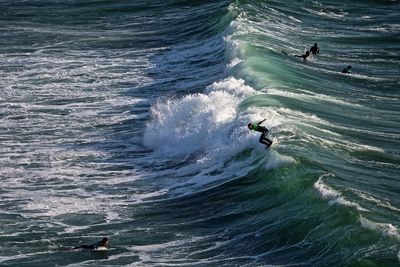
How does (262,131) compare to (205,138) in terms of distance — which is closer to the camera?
(262,131)

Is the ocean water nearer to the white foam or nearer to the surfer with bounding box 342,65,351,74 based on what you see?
the white foam

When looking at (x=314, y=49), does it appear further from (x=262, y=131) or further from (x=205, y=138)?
(x=262, y=131)

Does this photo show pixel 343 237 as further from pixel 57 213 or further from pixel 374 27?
pixel 374 27

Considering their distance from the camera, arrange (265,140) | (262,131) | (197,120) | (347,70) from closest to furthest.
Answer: (262,131) < (265,140) < (197,120) < (347,70)

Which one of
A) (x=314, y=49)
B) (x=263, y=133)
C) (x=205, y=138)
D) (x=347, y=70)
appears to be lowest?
(x=205, y=138)

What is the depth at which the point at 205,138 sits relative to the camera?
103 feet

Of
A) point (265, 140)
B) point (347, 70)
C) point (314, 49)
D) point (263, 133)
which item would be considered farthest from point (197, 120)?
point (314, 49)

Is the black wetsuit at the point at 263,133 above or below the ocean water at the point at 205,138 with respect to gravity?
above

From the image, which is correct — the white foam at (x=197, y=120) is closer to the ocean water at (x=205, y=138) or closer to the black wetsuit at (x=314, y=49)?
the ocean water at (x=205, y=138)

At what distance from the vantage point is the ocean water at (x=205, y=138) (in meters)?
22.7

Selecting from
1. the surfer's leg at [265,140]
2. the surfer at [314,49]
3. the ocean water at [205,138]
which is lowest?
the ocean water at [205,138]

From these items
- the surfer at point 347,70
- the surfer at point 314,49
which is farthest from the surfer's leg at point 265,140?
the surfer at point 314,49

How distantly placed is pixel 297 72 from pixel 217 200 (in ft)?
42.9

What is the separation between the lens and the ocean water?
74.4 ft
